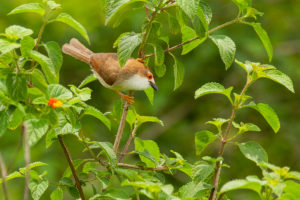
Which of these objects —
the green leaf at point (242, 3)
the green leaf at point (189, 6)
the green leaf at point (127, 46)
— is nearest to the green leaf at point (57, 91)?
the green leaf at point (127, 46)

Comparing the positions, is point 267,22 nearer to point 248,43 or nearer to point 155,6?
point 248,43

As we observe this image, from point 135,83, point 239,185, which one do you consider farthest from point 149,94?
point 239,185

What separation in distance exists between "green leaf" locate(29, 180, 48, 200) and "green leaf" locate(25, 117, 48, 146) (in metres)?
0.42

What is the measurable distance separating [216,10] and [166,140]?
210 cm

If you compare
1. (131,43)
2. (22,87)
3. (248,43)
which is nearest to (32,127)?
(22,87)

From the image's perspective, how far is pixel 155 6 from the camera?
7.52ft

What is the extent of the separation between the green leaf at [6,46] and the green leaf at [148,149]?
32.3 inches

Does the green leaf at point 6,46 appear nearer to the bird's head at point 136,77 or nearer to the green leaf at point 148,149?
the green leaf at point 148,149

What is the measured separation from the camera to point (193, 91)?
28.0 feet

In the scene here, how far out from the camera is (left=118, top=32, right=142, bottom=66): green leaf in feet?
7.54

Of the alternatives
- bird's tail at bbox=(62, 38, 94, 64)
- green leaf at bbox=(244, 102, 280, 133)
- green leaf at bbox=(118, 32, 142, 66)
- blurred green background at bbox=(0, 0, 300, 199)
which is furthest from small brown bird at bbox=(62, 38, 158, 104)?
blurred green background at bbox=(0, 0, 300, 199)

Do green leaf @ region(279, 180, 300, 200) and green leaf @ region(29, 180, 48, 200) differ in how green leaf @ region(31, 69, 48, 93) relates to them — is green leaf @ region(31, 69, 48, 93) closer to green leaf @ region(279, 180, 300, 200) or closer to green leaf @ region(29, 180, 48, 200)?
green leaf @ region(29, 180, 48, 200)

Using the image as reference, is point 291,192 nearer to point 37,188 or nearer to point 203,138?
point 203,138

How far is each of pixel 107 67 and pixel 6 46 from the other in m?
1.14
